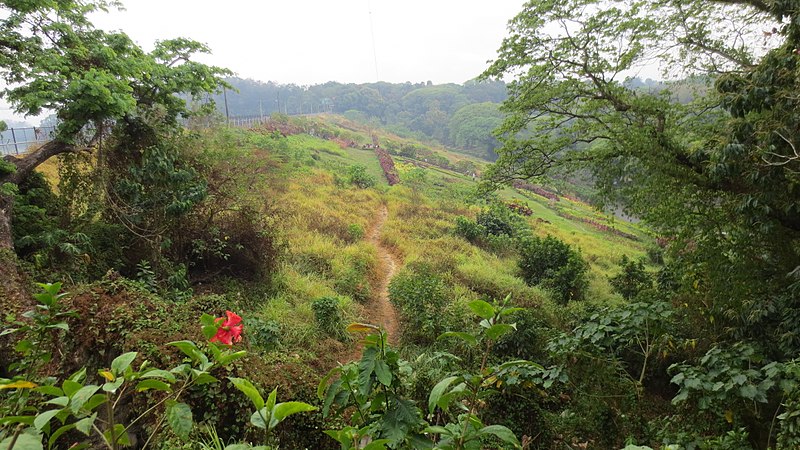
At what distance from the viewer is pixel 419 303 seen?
21.1 ft

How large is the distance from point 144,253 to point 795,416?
6.88 metres

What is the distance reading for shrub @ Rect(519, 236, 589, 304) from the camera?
28.8ft

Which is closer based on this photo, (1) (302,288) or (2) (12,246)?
(2) (12,246)

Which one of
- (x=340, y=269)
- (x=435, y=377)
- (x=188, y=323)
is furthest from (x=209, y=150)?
(x=435, y=377)

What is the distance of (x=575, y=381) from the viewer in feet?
12.0

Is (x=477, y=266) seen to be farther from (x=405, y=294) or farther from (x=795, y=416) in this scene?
(x=795, y=416)

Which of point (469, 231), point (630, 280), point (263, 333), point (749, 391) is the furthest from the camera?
point (469, 231)

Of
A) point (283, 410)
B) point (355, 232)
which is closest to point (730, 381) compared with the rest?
point (283, 410)

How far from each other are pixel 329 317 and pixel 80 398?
496 cm

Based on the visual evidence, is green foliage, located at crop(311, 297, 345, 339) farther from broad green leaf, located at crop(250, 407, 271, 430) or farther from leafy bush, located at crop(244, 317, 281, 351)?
broad green leaf, located at crop(250, 407, 271, 430)

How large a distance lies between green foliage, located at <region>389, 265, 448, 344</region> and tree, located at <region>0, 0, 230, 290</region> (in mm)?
4660

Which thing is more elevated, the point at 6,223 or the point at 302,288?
the point at 6,223

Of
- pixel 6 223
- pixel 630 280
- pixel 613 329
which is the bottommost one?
pixel 630 280

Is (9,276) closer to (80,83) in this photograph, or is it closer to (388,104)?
(80,83)
